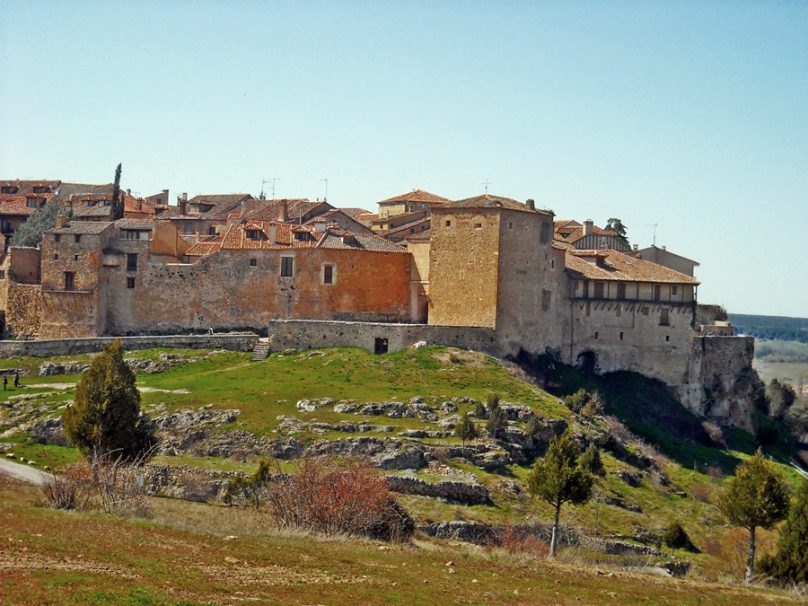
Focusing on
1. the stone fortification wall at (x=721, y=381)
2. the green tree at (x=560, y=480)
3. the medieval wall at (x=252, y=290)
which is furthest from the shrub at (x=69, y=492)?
the stone fortification wall at (x=721, y=381)

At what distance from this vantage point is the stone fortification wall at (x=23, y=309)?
6950 cm

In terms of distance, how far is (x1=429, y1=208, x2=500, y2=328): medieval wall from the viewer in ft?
207

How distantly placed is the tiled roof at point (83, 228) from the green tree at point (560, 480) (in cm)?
3398

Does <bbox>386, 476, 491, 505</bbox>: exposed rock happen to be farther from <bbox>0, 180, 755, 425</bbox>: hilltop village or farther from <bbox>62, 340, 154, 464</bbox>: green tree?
<bbox>0, 180, 755, 425</bbox>: hilltop village

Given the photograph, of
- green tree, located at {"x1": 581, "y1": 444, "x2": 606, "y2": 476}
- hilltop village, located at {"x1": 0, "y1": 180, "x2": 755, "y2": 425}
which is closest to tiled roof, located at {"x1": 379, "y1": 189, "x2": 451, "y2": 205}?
hilltop village, located at {"x1": 0, "y1": 180, "x2": 755, "y2": 425}

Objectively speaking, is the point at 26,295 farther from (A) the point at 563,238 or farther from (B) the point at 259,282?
(A) the point at 563,238

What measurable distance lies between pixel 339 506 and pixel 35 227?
4938cm

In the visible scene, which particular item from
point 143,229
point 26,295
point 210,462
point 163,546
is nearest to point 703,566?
point 210,462

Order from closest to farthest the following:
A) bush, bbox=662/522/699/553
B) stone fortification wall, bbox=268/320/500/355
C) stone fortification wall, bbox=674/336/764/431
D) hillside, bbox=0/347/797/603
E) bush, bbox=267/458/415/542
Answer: bush, bbox=267/458/415/542
hillside, bbox=0/347/797/603
bush, bbox=662/522/699/553
stone fortification wall, bbox=268/320/500/355
stone fortification wall, bbox=674/336/764/431

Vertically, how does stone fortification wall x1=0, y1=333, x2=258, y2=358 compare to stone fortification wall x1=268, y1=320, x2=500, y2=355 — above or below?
below

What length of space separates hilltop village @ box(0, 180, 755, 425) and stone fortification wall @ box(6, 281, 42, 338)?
3.9 inches

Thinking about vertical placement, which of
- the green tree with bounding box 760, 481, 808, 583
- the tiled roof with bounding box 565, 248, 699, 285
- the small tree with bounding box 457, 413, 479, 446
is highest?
the tiled roof with bounding box 565, 248, 699, 285

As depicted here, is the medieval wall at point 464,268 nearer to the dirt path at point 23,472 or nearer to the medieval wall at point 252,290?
the medieval wall at point 252,290

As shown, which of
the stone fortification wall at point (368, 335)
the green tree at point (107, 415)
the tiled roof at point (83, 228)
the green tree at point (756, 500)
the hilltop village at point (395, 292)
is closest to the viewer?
the green tree at point (756, 500)
